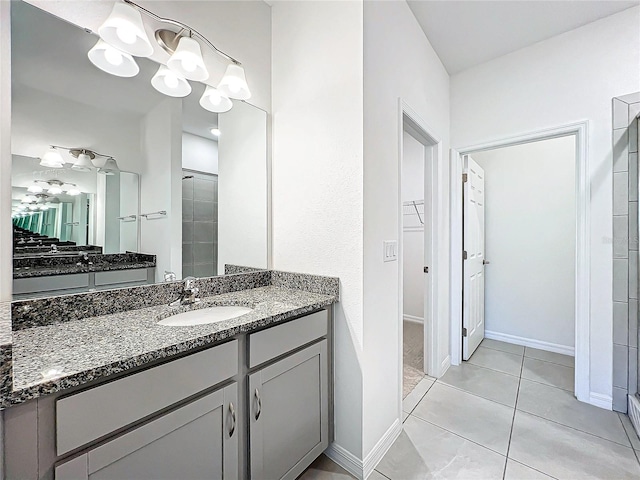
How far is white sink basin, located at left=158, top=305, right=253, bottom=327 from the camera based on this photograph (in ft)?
4.28

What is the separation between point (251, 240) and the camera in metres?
1.90

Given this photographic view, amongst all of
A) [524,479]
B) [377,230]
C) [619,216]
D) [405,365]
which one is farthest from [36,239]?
[619,216]

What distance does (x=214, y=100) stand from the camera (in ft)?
5.45

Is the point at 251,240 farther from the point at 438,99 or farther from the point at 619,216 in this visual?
the point at 619,216

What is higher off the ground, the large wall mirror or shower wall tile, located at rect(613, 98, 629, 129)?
shower wall tile, located at rect(613, 98, 629, 129)

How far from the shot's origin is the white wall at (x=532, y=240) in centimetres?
290

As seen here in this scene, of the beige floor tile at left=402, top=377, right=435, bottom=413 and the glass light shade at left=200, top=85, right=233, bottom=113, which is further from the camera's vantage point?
the beige floor tile at left=402, top=377, right=435, bottom=413

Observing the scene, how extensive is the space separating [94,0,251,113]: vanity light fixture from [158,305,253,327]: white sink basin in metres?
1.12

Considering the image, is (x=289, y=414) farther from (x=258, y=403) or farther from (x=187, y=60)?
(x=187, y=60)

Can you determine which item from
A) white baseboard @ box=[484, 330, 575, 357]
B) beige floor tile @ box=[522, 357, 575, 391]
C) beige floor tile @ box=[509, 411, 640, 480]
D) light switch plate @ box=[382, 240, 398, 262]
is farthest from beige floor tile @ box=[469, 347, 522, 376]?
light switch plate @ box=[382, 240, 398, 262]

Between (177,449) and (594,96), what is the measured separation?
10.5ft

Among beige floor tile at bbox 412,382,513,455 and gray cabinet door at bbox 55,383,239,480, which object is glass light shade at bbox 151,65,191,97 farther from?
beige floor tile at bbox 412,382,513,455

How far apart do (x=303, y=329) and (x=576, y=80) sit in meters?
2.70

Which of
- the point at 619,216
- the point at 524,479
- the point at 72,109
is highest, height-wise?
the point at 72,109
